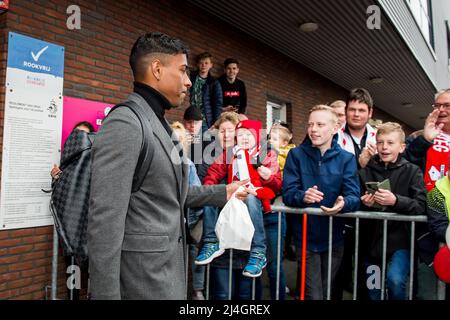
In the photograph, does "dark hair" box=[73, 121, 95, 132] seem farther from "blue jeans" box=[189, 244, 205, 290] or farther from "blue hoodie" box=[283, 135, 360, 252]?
"blue hoodie" box=[283, 135, 360, 252]

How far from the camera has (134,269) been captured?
1.66 metres

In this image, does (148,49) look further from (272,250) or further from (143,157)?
(272,250)

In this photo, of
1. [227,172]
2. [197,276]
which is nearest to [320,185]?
[227,172]

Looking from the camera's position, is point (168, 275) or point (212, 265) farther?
point (212, 265)

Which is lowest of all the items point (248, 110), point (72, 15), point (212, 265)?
point (212, 265)

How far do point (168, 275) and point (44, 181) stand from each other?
3262mm

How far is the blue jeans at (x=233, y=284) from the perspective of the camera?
335 centimetres

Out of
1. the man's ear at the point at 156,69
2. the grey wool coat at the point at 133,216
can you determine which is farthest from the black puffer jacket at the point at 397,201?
the man's ear at the point at 156,69

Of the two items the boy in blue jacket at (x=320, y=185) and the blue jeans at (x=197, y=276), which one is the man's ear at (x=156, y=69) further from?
the blue jeans at (x=197, y=276)

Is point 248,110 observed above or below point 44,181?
above

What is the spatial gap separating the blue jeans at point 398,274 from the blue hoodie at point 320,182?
420 mm
